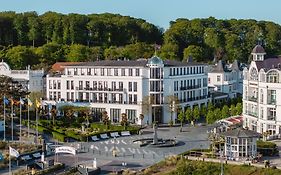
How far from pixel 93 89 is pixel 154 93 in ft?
23.9

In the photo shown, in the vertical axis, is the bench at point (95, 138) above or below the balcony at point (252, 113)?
below

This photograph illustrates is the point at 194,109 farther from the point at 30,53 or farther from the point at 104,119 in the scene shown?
the point at 30,53

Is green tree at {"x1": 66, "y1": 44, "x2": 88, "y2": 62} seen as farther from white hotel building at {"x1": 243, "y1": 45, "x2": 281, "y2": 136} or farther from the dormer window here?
the dormer window

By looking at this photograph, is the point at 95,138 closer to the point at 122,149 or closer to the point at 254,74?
the point at 122,149

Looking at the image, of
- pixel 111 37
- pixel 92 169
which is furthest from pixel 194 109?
pixel 111 37

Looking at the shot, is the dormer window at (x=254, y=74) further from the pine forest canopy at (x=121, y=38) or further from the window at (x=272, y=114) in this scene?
the pine forest canopy at (x=121, y=38)

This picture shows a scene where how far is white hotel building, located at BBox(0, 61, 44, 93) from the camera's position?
72375mm

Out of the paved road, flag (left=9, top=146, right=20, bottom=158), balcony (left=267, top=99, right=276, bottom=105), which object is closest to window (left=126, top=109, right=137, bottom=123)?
the paved road

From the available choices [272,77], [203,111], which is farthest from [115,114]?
[272,77]

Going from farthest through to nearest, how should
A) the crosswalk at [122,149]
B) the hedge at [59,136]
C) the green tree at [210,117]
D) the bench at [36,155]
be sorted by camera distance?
the green tree at [210,117]
the hedge at [59,136]
the crosswalk at [122,149]
the bench at [36,155]

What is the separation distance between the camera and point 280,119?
5325 cm

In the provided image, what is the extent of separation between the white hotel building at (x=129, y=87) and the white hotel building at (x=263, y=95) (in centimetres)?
1034

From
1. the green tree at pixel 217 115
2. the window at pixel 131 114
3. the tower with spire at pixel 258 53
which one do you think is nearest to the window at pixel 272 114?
the tower with spire at pixel 258 53

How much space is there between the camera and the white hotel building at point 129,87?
65.1 metres
